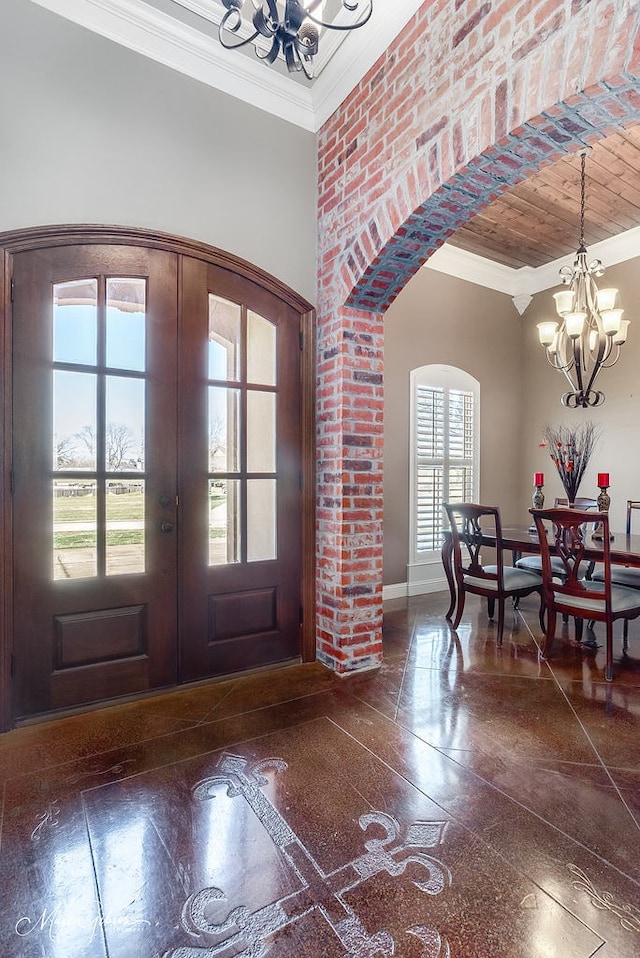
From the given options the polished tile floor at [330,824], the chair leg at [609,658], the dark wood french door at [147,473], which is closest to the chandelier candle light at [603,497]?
the chair leg at [609,658]

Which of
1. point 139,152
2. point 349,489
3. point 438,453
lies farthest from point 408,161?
point 438,453

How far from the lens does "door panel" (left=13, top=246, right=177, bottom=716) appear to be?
233 centimetres

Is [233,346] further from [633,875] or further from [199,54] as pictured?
[633,875]

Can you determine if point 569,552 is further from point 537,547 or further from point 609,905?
point 609,905

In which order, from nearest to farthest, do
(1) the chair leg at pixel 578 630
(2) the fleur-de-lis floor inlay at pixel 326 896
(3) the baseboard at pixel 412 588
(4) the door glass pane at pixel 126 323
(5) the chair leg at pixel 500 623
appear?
(2) the fleur-de-lis floor inlay at pixel 326 896 → (4) the door glass pane at pixel 126 323 → (5) the chair leg at pixel 500 623 → (1) the chair leg at pixel 578 630 → (3) the baseboard at pixel 412 588

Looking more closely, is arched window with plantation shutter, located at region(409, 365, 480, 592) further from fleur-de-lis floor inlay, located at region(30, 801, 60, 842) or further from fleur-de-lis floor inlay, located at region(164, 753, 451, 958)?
fleur-de-lis floor inlay, located at region(30, 801, 60, 842)

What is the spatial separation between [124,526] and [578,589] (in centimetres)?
279

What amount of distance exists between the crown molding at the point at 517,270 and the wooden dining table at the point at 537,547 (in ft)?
9.61

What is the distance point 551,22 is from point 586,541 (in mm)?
3008

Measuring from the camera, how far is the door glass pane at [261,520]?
9.64 ft

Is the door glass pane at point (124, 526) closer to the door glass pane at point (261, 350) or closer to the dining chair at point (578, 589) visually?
the door glass pane at point (261, 350)

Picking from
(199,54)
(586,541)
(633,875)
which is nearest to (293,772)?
(633,875)

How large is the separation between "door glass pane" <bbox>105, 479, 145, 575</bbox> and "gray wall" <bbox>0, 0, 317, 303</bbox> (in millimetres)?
1375

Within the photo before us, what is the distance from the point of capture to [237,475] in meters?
2.88
